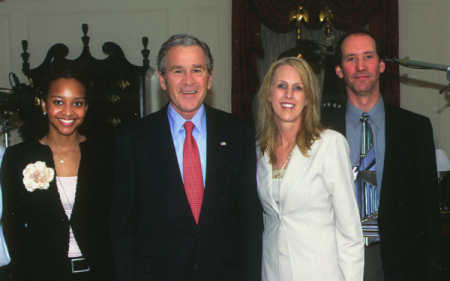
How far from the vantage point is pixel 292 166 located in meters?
1.94

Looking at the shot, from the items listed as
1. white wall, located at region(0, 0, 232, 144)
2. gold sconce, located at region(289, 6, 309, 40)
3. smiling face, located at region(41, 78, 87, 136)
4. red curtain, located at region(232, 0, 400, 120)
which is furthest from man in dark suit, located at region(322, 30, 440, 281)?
white wall, located at region(0, 0, 232, 144)

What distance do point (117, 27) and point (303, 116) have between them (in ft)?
13.5

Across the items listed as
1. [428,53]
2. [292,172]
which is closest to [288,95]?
[292,172]

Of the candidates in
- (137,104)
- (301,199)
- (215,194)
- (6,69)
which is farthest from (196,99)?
(6,69)

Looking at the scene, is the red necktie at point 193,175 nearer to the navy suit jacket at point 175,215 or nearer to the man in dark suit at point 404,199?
the navy suit jacket at point 175,215

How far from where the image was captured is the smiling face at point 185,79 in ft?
6.75

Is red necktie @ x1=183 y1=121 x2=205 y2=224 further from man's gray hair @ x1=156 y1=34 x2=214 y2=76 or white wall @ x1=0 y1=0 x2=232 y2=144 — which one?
white wall @ x1=0 y1=0 x2=232 y2=144

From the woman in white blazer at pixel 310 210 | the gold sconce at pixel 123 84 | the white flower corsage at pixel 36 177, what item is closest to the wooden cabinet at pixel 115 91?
the gold sconce at pixel 123 84

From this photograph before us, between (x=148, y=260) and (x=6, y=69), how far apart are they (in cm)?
484

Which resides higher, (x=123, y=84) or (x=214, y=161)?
(x=123, y=84)

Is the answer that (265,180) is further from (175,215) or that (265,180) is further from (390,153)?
(390,153)

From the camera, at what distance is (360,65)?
2340mm

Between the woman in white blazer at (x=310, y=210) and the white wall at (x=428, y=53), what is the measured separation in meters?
3.97

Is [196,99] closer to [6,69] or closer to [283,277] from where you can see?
[283,277]
